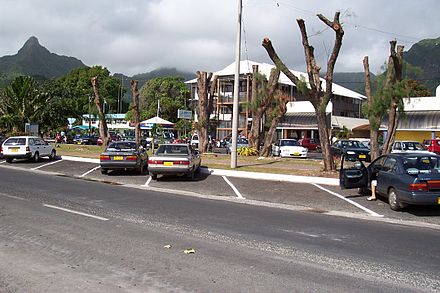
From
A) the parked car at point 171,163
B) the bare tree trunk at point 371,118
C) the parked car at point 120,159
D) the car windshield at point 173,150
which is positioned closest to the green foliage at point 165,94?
the parked car at point 120,159

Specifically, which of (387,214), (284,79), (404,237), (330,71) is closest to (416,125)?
(284,79)

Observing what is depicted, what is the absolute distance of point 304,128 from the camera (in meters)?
55.5

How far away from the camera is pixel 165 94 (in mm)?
79312

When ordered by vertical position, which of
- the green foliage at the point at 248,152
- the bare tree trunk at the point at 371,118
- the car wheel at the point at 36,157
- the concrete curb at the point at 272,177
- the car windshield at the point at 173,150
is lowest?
the concrete curb at the point at 272,177

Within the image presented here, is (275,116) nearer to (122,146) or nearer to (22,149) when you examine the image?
(122,146)

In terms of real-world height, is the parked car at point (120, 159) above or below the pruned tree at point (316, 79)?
below

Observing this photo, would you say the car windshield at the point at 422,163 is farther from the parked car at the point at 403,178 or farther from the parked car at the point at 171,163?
the parked car at the point at 171,163

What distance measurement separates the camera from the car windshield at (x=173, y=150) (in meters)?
18.1

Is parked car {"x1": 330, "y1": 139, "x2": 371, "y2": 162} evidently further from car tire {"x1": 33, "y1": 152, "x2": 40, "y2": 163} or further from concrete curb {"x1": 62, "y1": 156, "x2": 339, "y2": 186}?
car tire {"x1": 33, "y1": 152, "x2": 40, "y2": 163}

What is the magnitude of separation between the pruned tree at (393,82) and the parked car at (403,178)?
740cm

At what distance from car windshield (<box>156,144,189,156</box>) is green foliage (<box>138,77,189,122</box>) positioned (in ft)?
192

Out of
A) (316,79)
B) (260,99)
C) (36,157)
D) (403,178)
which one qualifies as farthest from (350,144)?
(403,178)

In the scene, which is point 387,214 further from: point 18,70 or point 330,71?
point 18,70

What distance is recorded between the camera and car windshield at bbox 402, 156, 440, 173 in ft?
37.0
